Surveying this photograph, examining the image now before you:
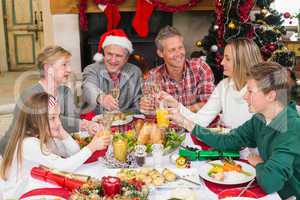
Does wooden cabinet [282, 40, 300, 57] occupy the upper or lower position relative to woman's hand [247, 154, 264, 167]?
upper

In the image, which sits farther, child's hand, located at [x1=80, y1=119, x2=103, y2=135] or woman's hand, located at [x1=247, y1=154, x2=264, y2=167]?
child's hand, located at [x1=80, y1=119, x2=103, y2=135]

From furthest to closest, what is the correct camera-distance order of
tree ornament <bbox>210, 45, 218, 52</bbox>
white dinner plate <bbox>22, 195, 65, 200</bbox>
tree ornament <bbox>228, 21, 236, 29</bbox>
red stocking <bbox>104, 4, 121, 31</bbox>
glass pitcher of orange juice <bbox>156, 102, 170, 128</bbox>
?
1. red stocking <bbox>104, 4, 121, 31</bbox>
2. tree ornament <bbox>210, 45, 218, 52</bbox>
3. tree ornament <bbox>228, 21, 236, 29</bbox>
4. glass pitcher of orange juice <bbox>156, 102, 170, 128</bbox>
5. white dinner plate <bbox>22, 195, 65, 200</bbox>

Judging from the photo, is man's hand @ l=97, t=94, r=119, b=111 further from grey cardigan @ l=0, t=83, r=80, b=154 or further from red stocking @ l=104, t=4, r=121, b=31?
red stocking @ l=104, t=4, r=121, b=31

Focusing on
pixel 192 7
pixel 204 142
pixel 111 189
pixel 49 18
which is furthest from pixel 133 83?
pixel 49 18

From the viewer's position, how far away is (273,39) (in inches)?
152

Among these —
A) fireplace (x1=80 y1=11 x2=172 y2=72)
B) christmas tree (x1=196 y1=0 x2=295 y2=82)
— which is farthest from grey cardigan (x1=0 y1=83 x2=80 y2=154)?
fireplace (x1=80 y1=11 x2=172 y2=72)

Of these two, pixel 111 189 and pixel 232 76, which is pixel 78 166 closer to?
pixel 111 189

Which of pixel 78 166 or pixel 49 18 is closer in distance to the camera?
pixel 78 166

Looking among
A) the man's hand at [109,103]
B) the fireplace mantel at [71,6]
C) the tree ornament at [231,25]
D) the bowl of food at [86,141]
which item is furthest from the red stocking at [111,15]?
the bowl of food at [86,141]

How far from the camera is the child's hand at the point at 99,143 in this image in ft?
5.57

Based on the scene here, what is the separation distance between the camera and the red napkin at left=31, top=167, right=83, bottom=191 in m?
1.48

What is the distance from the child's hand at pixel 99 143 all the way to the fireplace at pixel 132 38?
2736mm

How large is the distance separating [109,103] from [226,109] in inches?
26.6

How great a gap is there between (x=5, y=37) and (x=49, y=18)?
2417 mm
